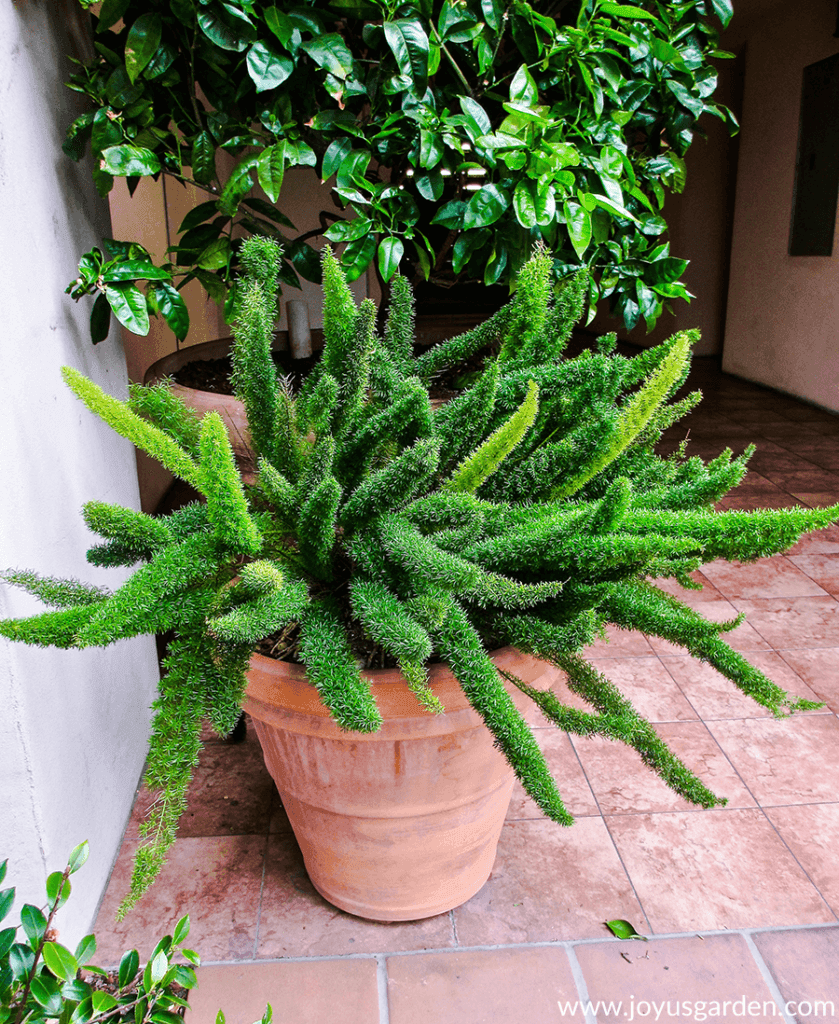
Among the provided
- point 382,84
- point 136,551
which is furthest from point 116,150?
point 136,551

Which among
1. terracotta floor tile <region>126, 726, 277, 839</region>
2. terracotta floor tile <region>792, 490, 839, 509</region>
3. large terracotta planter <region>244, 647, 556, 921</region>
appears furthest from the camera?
terracotta floor tile <region>792, 490, 839, 509</region>

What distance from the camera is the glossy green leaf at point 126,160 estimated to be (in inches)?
40.4

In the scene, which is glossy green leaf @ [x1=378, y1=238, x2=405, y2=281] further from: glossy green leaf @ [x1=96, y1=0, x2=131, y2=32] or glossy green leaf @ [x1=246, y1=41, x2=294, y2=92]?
glossy green leaf @ [x1=96, y1=0, x2=131, y2=32]

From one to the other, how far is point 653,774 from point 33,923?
1.23m

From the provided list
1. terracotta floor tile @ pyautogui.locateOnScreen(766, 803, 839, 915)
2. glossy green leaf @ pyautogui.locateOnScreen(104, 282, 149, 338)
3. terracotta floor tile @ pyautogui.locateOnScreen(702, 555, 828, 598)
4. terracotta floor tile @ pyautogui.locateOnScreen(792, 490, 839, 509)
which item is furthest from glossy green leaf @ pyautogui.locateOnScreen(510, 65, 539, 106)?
terracotta floor tile @ pyautogui.locateOnScreen(792, 490, 839, 509)

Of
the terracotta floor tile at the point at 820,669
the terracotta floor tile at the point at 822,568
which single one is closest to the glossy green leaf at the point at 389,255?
the terracotta floor tile at the point at 820,669

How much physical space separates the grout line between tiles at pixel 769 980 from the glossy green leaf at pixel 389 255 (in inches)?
44.3

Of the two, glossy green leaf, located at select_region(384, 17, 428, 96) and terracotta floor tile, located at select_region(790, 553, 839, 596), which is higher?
glossy green leaf, located at select_region(384, 17, 428, 96)


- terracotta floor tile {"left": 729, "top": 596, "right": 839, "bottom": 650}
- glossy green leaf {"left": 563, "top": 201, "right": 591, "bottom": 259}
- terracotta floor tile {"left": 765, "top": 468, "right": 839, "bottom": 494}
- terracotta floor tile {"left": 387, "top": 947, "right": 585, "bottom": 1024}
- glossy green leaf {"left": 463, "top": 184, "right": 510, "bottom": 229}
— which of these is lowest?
terracotta floor tile {"left": 729, "top": 596, "right": 839, "bottom": 650}

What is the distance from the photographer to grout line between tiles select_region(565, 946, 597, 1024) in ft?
3.42

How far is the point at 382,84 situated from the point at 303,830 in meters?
1.09

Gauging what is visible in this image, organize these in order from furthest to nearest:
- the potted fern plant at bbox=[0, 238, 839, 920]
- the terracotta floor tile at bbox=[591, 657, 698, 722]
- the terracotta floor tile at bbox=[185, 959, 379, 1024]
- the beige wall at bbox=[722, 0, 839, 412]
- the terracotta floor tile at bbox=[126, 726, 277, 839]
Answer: the beige wall at bbox=[722, 0, 839, 412], the terracotta floor tile at bbox=[591, 657, 698, 722], the terracotta floor tile at bbox=[126, 726, 277, 839], the terracotta floor tile at bbox=[185, 959, 379, 1024], the potted fern plant at bbox=[0, 238, 839, 920]

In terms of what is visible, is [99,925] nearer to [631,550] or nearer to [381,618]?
[381,618]

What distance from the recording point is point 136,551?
0.84 meters
